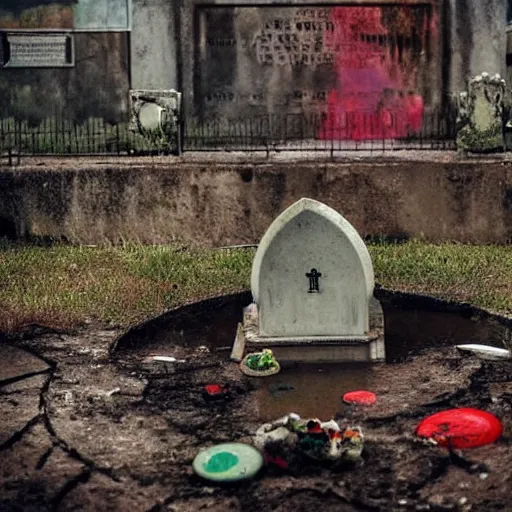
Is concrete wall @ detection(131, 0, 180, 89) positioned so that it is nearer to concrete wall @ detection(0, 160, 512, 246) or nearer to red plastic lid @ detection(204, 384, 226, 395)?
concrete wall @ detection(0, 160, 512, 246)

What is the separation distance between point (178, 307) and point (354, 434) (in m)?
2.65

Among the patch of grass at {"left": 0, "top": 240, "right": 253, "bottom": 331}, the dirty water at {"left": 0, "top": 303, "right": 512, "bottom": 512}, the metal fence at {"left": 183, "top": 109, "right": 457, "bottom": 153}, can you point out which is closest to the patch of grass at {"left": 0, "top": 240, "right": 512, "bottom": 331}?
the patch of grass at {"left": 0, "top": 240, "right": 253, "bottom": 331}

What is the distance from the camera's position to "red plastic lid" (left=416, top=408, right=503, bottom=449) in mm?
4082

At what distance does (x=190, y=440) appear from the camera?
4219 millimetres

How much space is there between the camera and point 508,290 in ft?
22.0

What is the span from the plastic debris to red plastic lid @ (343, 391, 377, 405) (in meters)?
0.58

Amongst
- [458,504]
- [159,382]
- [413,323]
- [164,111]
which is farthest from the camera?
[164,111]

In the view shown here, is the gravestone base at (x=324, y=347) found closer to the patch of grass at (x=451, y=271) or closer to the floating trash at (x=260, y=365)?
the floating trash at (x=260, y=365)

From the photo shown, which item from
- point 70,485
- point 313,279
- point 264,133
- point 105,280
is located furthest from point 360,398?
point 264,133

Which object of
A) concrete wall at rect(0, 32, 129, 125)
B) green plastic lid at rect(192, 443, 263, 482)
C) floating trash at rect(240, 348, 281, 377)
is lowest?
green plastic lid at rect(192, 443, 263, 482)

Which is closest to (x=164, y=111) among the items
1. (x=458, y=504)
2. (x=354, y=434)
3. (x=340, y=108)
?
(x=340, y=108)

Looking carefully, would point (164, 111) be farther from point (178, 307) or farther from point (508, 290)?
point (508, 290)

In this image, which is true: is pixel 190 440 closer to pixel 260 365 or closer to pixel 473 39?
pixel 260 365

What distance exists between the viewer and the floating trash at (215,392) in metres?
4.80
